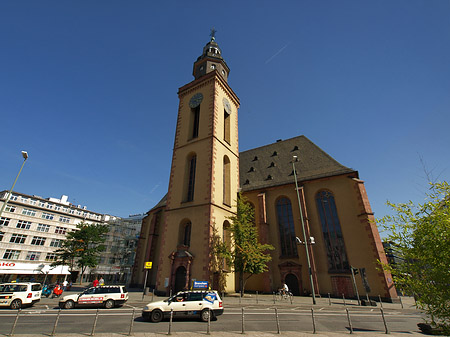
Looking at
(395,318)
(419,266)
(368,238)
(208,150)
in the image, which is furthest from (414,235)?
(208,150)

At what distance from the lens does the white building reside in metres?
38.0

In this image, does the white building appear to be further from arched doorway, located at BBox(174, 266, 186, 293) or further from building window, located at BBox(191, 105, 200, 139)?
building window, located at BBox(191, 105, 200, 139)

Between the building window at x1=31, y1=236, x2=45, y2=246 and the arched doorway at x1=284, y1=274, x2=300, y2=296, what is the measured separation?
151 ft

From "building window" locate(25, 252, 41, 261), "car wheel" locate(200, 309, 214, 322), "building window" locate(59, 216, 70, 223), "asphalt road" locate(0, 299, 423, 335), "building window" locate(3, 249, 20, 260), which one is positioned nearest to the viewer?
"asphalt road" locate(0, 299, 423, 335)

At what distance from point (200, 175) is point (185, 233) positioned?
6.24m

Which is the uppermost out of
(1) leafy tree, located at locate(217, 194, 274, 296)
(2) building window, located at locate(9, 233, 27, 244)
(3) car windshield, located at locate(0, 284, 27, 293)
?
(2) building window, located at locate(9, 233, 27, 244)

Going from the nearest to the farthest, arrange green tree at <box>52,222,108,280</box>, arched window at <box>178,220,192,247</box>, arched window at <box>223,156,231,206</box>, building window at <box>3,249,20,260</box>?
arched window at <box>178,220,192,247</box>
arched window at <box>223,156,231,206</box>
green tree at <box>52,222,108,280</box>
building window at <box>3,249,20,260</box>

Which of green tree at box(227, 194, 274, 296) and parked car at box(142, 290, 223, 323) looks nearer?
parked car at box(142, 290, 223, 323)

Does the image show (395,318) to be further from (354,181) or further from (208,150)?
(208,150)

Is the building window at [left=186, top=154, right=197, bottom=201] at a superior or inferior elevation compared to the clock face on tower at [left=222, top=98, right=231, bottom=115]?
inferior

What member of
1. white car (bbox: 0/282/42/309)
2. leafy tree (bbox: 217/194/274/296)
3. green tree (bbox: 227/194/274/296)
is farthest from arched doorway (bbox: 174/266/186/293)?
white car (bbox: 0/282/42/309)

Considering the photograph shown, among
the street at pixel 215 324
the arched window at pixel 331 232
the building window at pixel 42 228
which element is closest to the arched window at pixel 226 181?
the arched window at pixel 331 232

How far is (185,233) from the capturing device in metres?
23.1

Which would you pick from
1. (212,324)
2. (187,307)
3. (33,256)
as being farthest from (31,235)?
(212,324)
